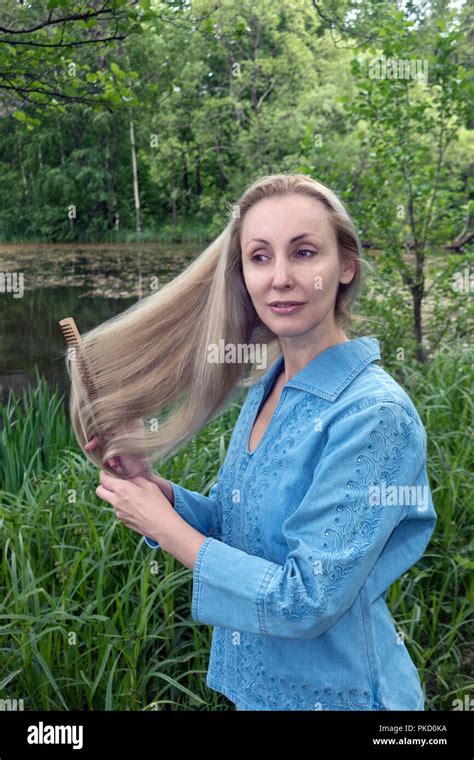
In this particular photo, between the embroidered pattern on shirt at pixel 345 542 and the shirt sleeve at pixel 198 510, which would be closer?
the embroidered pattern on shirt at pixel 345 542

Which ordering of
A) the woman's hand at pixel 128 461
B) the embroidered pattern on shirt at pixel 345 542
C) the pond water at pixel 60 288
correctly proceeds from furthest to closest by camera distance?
the pond water at pixel 60 288, the woman's hand at pixel 128 461, the embroidered pattern on shirt at pixel 345 542

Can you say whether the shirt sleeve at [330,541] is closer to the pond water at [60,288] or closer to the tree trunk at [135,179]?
the pond water at [60,288]

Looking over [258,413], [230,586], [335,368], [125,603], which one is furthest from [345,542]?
[125,603]

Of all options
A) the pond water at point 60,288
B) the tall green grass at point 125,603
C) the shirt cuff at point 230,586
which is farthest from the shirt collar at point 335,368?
the pond water at point 60,288

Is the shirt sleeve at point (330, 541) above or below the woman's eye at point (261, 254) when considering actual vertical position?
below

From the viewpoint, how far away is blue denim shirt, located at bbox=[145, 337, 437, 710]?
88cm

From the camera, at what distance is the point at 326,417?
0.96m

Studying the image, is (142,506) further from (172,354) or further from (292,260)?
(292,260)

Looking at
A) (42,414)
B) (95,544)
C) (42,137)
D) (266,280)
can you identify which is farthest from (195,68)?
(266,280)

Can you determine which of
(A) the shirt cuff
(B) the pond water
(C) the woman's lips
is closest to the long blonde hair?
(C) the woman's lips

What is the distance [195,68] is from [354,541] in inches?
240

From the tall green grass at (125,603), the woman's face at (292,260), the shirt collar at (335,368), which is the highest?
the woman's face at (292,260)

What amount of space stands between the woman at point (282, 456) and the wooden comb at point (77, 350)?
0.06 ft

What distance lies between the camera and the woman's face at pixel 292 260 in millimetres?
1008
